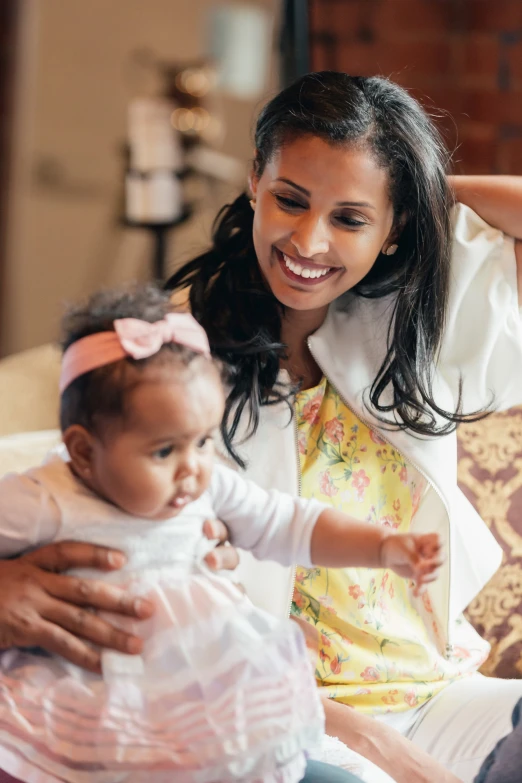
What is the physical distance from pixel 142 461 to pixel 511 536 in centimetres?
96

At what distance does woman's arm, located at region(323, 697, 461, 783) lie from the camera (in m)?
1.27

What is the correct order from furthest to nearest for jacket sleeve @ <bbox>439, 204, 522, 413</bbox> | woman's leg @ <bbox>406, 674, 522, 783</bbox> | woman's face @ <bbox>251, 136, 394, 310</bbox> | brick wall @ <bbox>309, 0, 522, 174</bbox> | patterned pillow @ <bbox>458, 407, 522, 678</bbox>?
brick wall @ <bbox>309, 0, 522, 174</bbox> → patterned pillow @ <bbox>458, 407, 522, 678</bbox> → jacket sleeve @ <bbox>439, 204, 522, 413</bbox> → woman's leg @ <bbox>406, 674, 522, 783</bbox> → woman's face @ <bbox>251, 136, 394, 310</bbox>

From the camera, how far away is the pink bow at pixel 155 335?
3.20ft

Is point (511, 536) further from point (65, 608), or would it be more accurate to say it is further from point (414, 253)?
point (65, 608)

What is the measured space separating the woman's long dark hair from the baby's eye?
0.33m

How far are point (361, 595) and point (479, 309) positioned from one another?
17.8 inches

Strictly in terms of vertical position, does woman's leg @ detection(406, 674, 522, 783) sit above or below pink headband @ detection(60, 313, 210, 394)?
below

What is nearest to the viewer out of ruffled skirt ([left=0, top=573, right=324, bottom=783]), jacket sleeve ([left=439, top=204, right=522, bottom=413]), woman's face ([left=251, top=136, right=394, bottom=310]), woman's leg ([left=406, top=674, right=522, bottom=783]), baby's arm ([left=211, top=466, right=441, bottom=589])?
ruffled skirt ([left=0, top=573, right=324, bottom=783])

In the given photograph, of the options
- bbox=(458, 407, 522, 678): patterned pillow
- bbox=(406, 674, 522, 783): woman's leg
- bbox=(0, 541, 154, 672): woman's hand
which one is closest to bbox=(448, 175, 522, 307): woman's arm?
bbox=(458, 407, 522, 678): patterned pillow

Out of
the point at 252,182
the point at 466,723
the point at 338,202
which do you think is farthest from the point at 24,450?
the point at 466,723

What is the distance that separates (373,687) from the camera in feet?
4.56

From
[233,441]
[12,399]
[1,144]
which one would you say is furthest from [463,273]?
[1,144]

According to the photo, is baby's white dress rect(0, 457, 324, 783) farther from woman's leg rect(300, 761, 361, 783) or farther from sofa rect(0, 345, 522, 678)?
sofa rect(0, 345, 522, 678)

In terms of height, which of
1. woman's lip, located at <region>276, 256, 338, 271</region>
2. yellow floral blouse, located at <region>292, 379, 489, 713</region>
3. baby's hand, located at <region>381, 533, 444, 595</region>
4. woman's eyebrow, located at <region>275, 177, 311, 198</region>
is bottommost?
yellow floral blouse, located at <region>292, 379, 489, 713</region>
